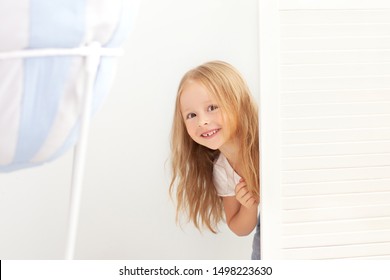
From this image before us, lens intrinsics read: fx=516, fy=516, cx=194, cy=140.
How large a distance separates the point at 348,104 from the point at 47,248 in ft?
2.44

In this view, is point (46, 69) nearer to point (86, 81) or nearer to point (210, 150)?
point (86, 81)

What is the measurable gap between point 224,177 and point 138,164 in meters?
0.21

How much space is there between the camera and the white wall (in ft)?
3.77

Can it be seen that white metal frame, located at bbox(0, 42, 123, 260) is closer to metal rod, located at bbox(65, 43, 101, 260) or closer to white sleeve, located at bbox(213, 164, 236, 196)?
metal rod, located at bbox(65, 43, 101, 260)

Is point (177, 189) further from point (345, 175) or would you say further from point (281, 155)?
point (345, 175)

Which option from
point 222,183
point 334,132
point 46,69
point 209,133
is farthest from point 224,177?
point 46,69

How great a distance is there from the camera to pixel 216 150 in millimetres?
1233

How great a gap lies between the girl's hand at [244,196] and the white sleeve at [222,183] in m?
0.02

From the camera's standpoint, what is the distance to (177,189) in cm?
119

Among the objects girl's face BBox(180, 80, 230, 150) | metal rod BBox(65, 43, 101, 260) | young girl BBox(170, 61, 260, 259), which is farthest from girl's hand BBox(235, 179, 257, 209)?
metal rod BBox(65, 43, 101, 260)

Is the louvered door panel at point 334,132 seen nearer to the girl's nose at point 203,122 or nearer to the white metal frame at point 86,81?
the girl's nose at point 203,122

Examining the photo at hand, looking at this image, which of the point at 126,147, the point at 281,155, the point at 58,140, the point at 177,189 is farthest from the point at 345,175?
the point at 58,140

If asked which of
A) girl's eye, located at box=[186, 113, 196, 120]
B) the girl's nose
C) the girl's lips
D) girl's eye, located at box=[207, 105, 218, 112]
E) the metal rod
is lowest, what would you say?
the metal rod

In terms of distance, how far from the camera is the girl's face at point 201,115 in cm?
115
